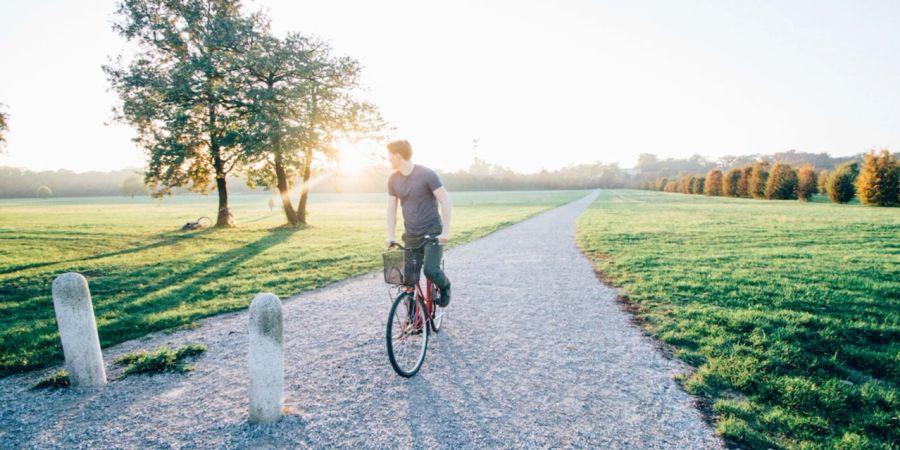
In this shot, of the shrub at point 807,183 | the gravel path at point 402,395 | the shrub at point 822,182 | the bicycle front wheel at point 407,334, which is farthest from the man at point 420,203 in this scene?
the shrub at point 807,183

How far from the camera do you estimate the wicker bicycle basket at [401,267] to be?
410 cm

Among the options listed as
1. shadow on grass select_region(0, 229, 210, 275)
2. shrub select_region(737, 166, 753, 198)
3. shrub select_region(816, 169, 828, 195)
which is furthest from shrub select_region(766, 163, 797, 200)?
shadow on grass select_region(0, 229, 210, 275)

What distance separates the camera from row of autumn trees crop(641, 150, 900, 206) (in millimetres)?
31906

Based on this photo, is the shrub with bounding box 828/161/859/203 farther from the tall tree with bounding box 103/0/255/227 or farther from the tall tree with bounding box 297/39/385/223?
the tall tree with bounding box 103/0/255/227

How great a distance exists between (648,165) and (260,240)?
589 feet

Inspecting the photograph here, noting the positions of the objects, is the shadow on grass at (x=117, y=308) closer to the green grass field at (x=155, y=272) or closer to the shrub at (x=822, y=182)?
the green grass field at (x=155, y=272)

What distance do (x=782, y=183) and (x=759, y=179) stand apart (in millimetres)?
4100

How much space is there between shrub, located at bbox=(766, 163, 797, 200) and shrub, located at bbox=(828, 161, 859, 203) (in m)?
7.12

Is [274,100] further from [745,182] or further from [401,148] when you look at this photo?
[745,182]

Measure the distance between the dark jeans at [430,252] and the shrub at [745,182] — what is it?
204 ft

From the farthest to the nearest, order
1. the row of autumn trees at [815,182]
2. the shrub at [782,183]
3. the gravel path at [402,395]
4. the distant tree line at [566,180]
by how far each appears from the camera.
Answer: the shrub at [782,183] < the distant tree line at [566,180] < the row of autumn trees at [815,182] < the gravel path at [402,395]

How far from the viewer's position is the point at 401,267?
418 cm

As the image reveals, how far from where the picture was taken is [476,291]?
7.82 m

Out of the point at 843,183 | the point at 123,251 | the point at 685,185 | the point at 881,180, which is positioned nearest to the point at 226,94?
the point at 123,251
